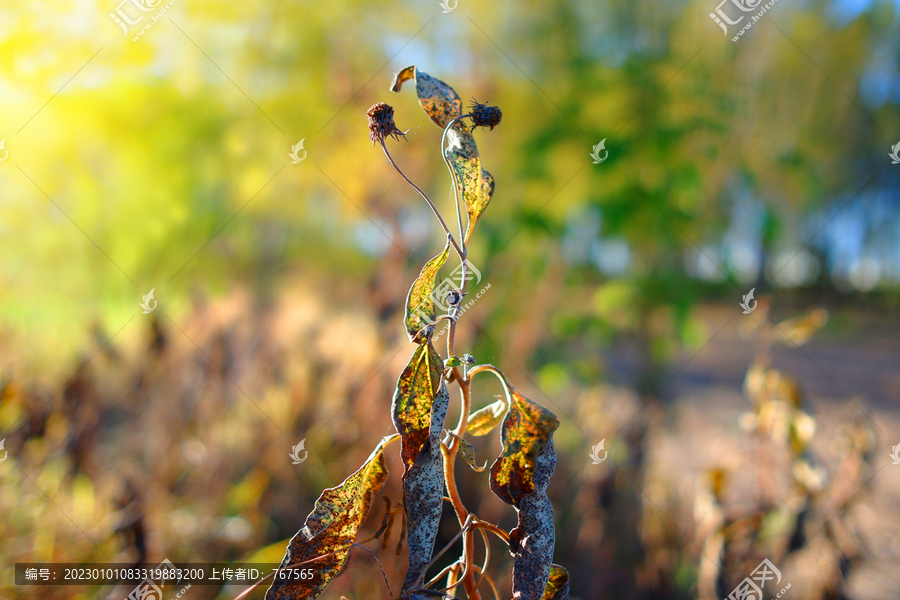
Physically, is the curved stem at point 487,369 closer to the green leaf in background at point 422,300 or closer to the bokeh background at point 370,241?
the green leaf in background at point 422,300

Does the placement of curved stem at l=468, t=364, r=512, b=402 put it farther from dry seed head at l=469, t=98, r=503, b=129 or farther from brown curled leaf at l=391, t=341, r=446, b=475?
dry seed head at l=469, t=98, r=503, b=129

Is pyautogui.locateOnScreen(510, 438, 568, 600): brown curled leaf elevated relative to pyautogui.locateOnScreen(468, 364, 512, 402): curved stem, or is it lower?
lower

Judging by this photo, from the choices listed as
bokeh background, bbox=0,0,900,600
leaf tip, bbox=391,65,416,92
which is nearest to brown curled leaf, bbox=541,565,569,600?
leaf tip, bbox=391,65,416,92

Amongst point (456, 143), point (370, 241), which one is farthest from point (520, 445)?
point (370, 241)

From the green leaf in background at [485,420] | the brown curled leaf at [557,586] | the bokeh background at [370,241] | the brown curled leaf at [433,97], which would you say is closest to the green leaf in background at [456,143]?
the brown curled leaf at [433,97]

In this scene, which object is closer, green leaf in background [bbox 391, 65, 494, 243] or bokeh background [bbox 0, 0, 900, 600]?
green leaf in background [bbox 391, 65, 494, 243]

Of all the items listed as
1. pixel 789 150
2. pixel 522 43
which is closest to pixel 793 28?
pixel 789 150

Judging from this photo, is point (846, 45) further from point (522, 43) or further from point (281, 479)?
point (281, 479)

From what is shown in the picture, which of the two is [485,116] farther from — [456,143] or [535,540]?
[535,540]
